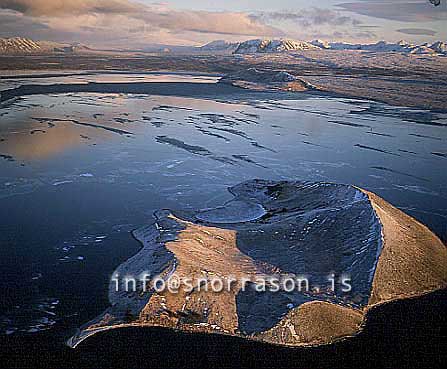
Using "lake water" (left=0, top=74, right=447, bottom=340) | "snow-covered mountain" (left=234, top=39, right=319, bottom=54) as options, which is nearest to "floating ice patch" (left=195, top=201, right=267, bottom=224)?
"lake water" (left=0, top=74, right=447, bottom=340)

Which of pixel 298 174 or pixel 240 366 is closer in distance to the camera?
pixel 240 366

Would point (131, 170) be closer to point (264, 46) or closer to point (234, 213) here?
point (234, 213)

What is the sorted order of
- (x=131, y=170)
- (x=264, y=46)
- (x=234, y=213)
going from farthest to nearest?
(x=264, y=46) → (x=131, y=170) → (x=234, y=213)

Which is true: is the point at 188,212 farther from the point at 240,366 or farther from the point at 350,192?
Result: the point at 240,366

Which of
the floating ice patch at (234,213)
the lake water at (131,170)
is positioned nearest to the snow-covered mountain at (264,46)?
the lake water at (131,170)

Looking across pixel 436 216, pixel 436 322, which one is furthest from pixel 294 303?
pixel 436 216

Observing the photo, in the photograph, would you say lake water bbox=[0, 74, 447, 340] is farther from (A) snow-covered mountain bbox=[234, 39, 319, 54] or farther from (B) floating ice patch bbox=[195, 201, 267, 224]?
(A) snow-covered mountain bbox=[234, 39, 319, 54]

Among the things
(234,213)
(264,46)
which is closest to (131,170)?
(234,213)

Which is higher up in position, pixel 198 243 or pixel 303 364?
pixel 198 243
